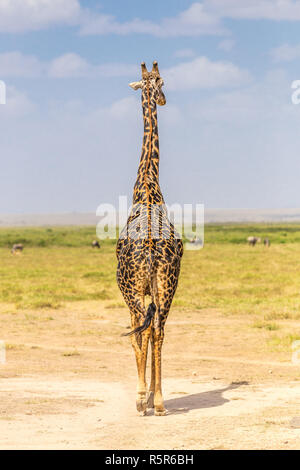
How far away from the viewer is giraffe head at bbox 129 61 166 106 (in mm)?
8953

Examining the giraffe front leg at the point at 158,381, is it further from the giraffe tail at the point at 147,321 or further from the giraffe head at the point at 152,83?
the giraffe head at the point at 152,83

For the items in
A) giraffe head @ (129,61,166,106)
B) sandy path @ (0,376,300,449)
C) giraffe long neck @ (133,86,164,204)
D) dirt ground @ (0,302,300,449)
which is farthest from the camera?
giraffe head @ (129,61,166,106)

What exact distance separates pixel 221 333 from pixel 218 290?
8.86 m

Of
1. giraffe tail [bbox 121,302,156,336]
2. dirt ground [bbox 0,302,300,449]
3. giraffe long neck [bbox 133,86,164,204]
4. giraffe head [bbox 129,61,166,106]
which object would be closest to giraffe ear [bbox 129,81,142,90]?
giraffe head [bbox 129,61,166,106]

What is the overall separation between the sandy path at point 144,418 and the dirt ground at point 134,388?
0.03 feet

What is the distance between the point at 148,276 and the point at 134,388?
2.54 m

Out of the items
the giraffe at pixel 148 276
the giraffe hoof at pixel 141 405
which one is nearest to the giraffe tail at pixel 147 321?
the giraffe at pixel 148 276

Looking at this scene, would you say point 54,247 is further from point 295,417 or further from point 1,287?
point 295,417

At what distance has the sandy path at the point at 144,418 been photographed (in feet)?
21.4

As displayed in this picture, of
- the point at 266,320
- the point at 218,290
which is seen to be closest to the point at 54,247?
the point at 218,290

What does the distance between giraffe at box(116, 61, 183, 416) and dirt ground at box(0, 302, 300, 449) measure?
1.55ft
